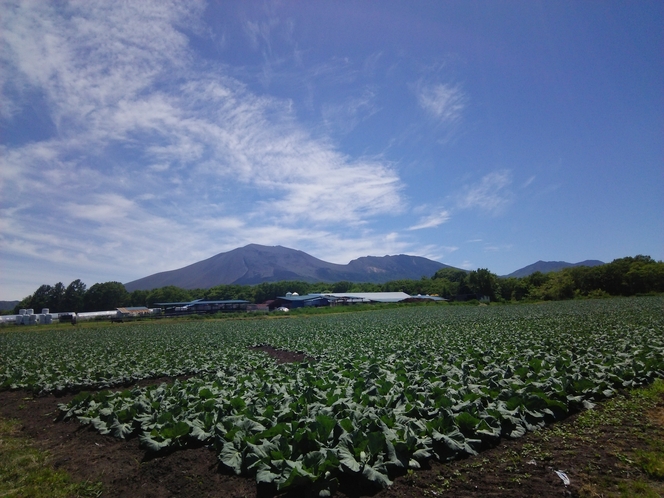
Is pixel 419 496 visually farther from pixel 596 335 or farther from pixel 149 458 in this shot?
pixel 596 335

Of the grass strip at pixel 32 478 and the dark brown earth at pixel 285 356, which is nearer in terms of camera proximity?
the grass strip at pixel 32 478

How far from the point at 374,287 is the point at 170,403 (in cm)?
15967

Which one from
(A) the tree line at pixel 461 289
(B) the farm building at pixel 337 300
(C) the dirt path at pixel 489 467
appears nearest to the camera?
(C) the dirt path at pixel 489 467

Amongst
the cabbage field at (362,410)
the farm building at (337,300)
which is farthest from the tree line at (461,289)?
the cabbage field at (362,410)

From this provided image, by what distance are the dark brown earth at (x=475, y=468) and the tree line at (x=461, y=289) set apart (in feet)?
281

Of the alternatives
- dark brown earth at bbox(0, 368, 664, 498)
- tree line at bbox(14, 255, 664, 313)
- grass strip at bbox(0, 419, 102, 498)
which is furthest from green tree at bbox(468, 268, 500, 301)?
grass strip at bbox(0, 419, 102, 498)

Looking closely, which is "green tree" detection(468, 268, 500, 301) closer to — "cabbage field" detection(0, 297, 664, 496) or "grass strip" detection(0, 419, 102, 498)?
"cabbage field" detection(0, 297, 664, 496)

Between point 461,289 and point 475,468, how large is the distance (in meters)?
116

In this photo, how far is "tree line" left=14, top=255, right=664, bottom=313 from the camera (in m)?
74.7

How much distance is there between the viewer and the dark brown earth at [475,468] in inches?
184

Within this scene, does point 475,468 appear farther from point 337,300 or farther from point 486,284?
point 337,300

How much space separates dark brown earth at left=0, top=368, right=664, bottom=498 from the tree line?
8568 centimetres

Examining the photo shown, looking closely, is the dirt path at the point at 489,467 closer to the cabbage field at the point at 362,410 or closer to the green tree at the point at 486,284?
the cabbage field at the point at 362,410

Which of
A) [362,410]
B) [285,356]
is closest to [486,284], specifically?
[285,356]
